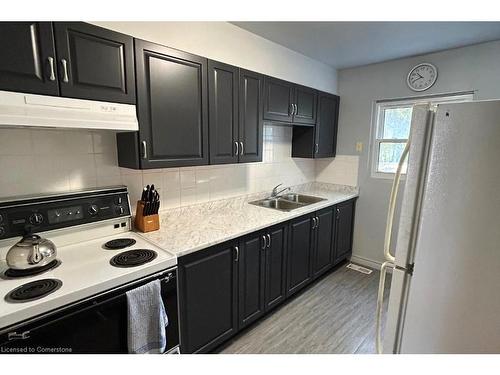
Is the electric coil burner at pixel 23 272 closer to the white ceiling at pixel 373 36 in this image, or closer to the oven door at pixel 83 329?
the oven door at pixel 83 329

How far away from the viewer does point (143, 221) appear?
5.74 ft

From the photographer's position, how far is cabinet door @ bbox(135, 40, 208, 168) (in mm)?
1566

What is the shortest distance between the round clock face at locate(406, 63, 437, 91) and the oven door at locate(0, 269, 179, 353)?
9.92 ft

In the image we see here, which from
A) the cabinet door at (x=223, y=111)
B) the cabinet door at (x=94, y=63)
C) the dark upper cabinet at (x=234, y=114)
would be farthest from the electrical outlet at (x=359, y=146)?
the cabinet door at (x=94, y=63)

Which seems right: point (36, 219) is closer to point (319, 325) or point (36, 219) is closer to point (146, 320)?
point (146, 320)

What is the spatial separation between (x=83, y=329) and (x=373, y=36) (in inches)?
114

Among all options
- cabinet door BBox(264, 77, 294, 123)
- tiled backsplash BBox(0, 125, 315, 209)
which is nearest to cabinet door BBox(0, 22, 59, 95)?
tiled backsplash BBox(0, 125, 315, 209)

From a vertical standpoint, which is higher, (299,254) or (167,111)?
(167,111)

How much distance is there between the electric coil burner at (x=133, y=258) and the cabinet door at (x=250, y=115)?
1.06 metres

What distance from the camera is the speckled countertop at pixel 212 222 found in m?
1.62

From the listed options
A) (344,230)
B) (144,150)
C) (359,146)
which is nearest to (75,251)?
(144,150)

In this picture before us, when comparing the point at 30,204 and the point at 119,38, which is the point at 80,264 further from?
the point at 119,38

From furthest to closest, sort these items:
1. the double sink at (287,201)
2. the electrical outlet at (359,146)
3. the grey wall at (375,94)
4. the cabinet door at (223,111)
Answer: the electrical outlet at (359,146)
the double sink at (287,201)
the grey wall at (375,94)
the cabinet door at (223,111)
